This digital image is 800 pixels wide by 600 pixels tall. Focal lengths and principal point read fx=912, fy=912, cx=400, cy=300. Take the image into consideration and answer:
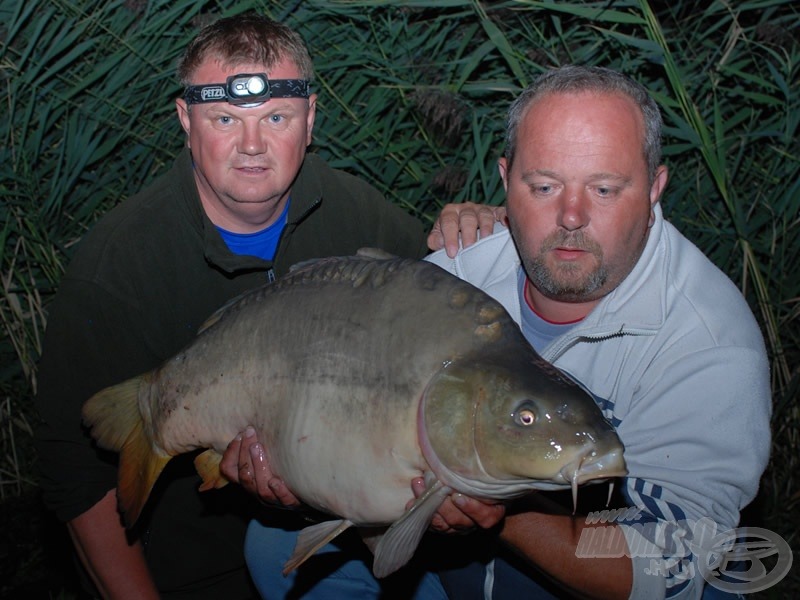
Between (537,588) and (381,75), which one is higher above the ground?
(381,75)

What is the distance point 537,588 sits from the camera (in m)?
2.19

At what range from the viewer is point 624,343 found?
205 centimetres

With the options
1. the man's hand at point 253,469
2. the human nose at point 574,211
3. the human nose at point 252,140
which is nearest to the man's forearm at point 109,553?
the man's hand at point 253,469

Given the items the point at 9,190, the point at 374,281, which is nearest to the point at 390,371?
the point at 374,281

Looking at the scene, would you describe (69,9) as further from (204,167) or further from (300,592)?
(300,592)

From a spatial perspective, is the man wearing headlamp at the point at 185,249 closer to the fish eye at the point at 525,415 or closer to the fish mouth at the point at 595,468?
the fish eye at the point at 525,415

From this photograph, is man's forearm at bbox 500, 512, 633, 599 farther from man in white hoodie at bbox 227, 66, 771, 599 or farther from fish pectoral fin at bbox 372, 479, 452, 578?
fish pectoral fin at bbox 372, 479, 452, 578

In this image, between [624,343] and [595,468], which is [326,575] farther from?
[595,468]

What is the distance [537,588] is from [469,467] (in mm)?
722

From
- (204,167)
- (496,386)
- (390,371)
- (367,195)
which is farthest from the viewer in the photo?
(367,195)

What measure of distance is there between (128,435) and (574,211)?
115 cm

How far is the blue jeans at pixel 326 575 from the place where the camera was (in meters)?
2.45

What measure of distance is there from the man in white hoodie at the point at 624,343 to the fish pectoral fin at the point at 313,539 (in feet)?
0.64

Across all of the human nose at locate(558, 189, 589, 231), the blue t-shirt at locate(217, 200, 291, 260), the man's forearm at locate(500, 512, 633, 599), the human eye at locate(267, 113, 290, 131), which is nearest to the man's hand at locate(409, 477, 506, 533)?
the man's forearm at locate(500, 512, 633, 599)
